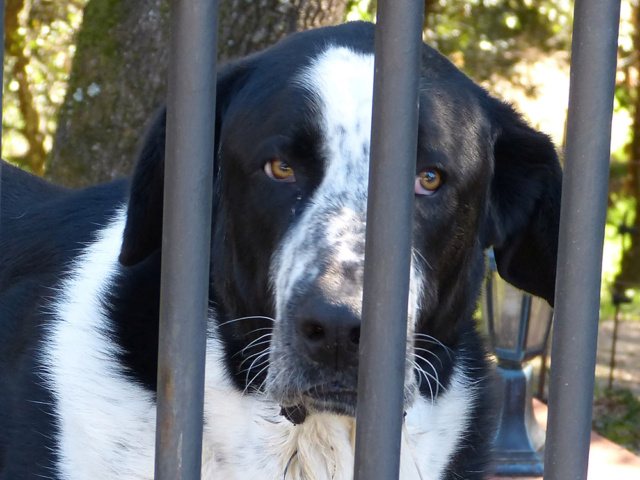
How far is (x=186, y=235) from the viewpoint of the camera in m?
0.98

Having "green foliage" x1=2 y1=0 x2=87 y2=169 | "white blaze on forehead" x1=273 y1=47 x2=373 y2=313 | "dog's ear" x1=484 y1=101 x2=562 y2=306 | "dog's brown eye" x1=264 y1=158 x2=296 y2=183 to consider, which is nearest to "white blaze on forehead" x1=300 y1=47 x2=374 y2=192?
"white blaze on forehead" x1=273 y1=47 x2=373 y2=313

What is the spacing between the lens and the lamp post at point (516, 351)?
140 inches

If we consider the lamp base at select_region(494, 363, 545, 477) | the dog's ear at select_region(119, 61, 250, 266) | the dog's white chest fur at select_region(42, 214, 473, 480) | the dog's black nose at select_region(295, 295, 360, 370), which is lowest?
the lamp base at select_region(494, 363, 545, 477)

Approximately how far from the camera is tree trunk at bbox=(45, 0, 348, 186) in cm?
385

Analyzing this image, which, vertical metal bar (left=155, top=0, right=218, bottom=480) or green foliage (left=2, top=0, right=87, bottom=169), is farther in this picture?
green foliage (left=2, top=0, right=87, bottom=169)

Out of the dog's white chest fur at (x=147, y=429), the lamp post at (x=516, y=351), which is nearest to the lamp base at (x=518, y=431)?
the lamp post at (x=516, y=351)

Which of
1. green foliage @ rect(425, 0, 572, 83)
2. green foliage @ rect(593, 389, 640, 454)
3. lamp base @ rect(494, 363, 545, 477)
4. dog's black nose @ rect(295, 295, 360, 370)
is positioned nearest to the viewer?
dog's black nose @ rect(295, 295, 360, 370)

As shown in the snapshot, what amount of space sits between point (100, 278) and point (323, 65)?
2.85 ft

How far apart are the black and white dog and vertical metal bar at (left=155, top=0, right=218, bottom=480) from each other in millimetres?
585

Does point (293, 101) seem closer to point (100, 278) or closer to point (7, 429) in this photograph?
point (100, 278)

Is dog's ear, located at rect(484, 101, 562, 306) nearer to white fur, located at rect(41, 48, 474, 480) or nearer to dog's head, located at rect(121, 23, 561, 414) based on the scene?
dog's head, located at rect(121, 23, 561, 414)

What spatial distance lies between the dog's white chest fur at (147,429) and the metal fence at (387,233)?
1.12 m

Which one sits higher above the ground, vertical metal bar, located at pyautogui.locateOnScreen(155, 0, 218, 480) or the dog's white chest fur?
vertical metal bar, located at pyautogui.locateOnScreen(155, 0, 218, 480)

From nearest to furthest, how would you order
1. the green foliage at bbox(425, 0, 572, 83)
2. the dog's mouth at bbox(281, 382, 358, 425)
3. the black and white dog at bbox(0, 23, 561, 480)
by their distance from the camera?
1. the dog's mouth at bbox(281, 382, 358, 425)
2. the black and white dog at bbox(0, 23, 561, 480)
3. the green foliage at bbox(425, 0, 572, 83)
